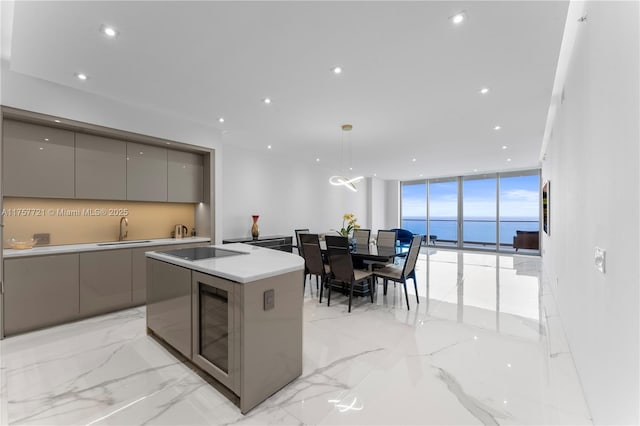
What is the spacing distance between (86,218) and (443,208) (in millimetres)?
10341

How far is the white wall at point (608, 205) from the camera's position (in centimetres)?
114

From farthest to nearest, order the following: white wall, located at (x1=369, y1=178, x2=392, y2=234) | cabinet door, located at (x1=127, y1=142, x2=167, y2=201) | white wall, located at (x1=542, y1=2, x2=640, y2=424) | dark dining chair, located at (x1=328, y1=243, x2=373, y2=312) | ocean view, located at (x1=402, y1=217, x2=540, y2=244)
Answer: white wall, located at (x1=369, y1=178, x2=392, y2=234), ocean view, located at (x1=402, y1=217, x2=540, y2=244), cabinet door, located at (x1=127, y1=142, x2=167, y2=201), dark dining chair, located at (x1=328, y1=243, x2=373, y2=312), white wall, located at (x1=542, y1=2, x2=640, y2=424)

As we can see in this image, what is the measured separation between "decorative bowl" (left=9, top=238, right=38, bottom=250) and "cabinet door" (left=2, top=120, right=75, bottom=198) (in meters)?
0.53

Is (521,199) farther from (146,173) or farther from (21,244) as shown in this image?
(21,244)

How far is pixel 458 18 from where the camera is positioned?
6.55 feet

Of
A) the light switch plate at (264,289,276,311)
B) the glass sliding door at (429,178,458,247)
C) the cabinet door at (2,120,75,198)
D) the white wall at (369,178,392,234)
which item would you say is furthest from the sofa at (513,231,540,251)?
the cabinet door at (2,120,75,198)

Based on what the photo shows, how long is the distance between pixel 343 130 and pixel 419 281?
10.5ft

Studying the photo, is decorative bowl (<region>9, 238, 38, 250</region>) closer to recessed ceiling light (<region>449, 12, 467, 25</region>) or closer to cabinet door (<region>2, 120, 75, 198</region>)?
cabinet door (<region>2, 120, 75, 198</region>)

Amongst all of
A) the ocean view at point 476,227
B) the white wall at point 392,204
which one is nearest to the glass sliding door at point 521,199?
the ocean view at point 476,227

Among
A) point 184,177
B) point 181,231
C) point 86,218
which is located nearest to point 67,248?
point 86,218

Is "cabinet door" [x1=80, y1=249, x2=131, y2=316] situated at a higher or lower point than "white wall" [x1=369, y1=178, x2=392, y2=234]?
lower

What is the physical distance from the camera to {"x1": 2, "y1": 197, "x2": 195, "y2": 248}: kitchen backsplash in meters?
3.18

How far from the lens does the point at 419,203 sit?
11.0m

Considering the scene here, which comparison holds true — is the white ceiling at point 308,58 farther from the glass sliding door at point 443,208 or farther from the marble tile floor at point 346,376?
the glass sliding door at point 443,208
